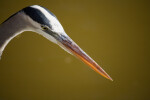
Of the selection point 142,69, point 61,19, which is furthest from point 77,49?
point 142,69

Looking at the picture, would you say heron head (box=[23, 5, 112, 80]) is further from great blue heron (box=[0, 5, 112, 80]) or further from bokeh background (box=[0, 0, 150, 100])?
bokeh background (box=[0, 0, 150, 100])

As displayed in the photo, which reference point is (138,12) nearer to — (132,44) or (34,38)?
(132,44)

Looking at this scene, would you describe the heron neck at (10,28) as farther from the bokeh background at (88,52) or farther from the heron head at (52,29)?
the bokeh background at (88,52)

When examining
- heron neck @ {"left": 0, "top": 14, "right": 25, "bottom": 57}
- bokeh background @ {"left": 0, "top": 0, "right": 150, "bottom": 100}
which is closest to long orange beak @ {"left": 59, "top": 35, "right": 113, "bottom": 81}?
Answer: heron neck @ {"left": 0, "top": 14, "right": 25, "bottom": 57}

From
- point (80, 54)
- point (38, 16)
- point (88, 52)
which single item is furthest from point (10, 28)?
point (88, 52)

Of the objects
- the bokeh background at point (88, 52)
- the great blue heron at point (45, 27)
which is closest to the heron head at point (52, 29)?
the great blue heron at point (45, 27)

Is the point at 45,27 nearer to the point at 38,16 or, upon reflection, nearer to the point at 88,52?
the point at 38,16
